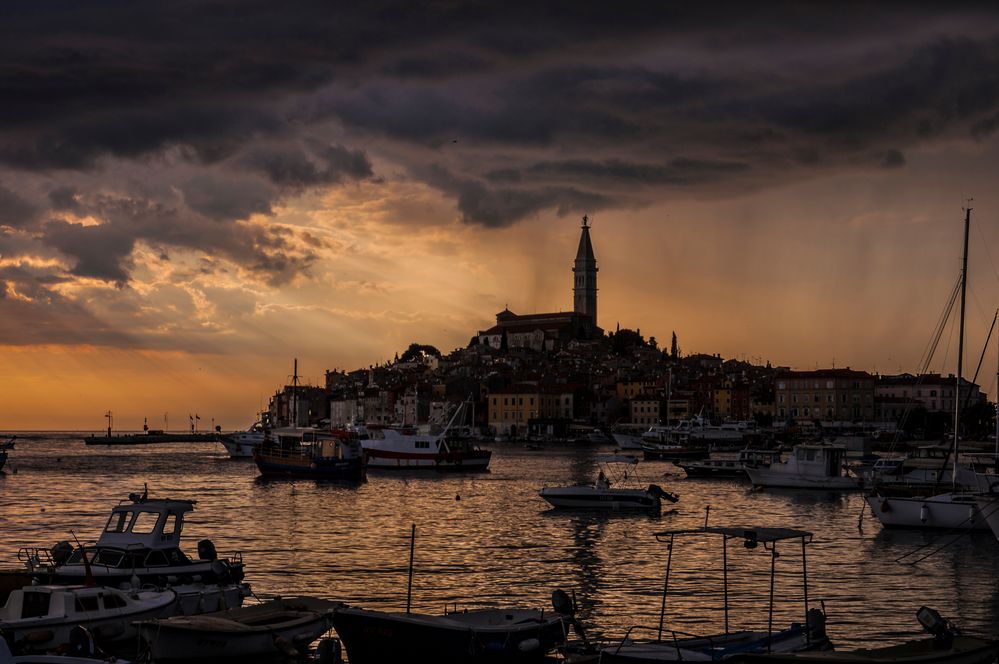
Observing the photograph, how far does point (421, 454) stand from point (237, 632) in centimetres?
7713

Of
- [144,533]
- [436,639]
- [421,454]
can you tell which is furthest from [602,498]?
[421,454]

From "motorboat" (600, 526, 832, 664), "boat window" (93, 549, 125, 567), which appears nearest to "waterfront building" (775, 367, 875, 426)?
"boat window" (93, 549, 125, 567)

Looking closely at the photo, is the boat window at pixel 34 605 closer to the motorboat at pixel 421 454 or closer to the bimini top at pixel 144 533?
the bimini top at pixel 144 533

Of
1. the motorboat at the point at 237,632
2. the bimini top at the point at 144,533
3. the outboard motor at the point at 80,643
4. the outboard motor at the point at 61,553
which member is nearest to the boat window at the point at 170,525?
the bimini top at the point at 144,533

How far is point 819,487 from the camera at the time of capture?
242ft

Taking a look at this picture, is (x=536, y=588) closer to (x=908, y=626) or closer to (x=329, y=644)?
(x=908, y=626)

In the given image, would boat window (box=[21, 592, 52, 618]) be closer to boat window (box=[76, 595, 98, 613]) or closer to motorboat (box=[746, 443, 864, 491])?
boat window (box=[76, 595, 98, 613])

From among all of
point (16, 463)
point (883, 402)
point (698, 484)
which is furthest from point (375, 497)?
point (883, 402)

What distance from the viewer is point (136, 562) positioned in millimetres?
27562

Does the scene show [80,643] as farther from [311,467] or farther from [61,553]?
[311,467]

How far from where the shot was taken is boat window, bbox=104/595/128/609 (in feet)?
74.9

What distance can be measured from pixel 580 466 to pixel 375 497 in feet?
150

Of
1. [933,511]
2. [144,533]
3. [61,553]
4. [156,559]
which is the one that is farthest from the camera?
[933,511]

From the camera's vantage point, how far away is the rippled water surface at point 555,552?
30.8 meters
